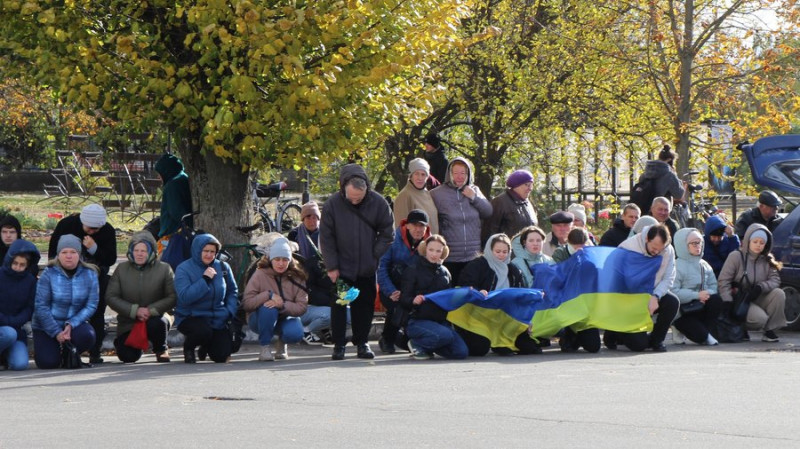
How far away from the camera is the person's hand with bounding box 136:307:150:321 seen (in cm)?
1376

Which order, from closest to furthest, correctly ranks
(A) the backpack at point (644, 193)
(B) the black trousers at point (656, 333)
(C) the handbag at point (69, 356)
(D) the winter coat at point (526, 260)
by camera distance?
(C) the handbag at point (69, 356)
(B) the black trousers at point (656, 333)
(D) the winter coat at point (526, 260)
(A) the backpack at point (644, 193)

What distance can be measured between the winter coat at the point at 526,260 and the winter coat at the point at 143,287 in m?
3.63

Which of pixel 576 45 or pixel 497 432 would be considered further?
pixel 576 45

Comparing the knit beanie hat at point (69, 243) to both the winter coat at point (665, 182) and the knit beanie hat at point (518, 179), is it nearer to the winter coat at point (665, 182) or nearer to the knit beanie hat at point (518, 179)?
the knit beanie hat at point (518, 179)

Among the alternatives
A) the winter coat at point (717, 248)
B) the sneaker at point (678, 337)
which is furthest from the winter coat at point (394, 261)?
the winter coat at point (717, 248)

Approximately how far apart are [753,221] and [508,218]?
3565 mm

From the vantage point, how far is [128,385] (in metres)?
11.6

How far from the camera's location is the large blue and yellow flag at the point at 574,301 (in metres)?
14.2

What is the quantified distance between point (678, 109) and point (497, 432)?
13328 millimetres

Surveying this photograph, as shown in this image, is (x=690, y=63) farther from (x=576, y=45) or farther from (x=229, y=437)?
(x=229, y=437)

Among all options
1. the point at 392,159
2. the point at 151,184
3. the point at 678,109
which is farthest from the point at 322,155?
the point at 151,184

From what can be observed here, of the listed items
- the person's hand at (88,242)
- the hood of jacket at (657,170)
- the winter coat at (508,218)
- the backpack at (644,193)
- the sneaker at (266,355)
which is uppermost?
the hood of jacket at (657,170)

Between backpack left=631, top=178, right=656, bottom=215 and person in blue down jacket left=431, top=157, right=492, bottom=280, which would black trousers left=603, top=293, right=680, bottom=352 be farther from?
backpack left=631, top=178, right=656, bottom=215

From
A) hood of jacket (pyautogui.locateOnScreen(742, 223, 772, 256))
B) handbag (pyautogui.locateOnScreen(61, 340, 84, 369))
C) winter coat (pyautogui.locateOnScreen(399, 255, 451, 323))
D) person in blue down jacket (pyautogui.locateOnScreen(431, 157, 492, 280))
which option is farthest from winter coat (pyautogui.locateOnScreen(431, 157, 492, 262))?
handbag (pyautogui.locateOnScreen(61, 340, 84, 369))
